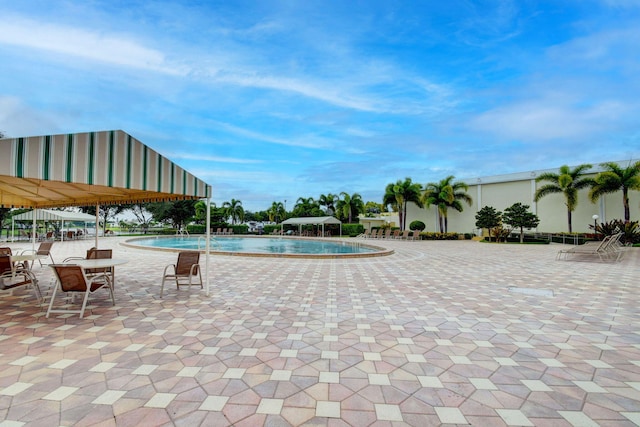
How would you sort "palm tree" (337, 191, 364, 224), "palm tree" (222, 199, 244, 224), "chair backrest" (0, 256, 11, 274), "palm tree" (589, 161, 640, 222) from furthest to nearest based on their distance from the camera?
"palm tree" (222, 199, 244, 224), "palm tree" (337, 191, 364, 224), "palm tree" (589, 161, 640, 222), "chair backrest" (0, 256, 11, 274)

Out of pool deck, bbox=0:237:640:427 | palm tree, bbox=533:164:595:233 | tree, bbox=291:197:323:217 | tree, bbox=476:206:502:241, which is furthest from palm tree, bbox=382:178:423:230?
pool deck, bbox=0:237:640:427

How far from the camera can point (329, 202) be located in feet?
127

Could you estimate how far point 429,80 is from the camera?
15.1 meters

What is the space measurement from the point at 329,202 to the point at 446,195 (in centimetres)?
1600

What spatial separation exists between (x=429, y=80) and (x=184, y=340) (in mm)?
16021

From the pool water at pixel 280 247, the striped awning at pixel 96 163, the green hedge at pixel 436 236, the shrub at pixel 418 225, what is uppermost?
the striped awning at pixel 96 163

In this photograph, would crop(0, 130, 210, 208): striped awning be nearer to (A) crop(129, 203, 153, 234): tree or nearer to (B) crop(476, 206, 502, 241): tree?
(B) crop(476, 206, 502, 241): tree

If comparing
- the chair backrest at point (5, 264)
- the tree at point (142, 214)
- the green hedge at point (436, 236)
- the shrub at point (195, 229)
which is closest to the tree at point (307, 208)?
the shrub at point (195, 229)

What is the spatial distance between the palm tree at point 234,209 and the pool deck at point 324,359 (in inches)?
1396

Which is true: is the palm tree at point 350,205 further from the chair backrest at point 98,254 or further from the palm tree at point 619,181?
the chair backrest at point 98,254

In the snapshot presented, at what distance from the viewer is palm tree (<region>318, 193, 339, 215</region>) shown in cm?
3866

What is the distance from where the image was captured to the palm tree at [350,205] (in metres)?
34.4

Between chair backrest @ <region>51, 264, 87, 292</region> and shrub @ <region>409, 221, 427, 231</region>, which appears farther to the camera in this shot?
shrub @ <region>409, 221, 427, 231</region>

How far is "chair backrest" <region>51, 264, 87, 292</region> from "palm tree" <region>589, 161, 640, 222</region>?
25.8 m
